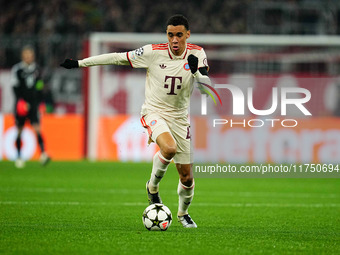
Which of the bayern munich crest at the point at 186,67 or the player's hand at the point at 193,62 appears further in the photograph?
the bayern munich crest at the point at 186,67

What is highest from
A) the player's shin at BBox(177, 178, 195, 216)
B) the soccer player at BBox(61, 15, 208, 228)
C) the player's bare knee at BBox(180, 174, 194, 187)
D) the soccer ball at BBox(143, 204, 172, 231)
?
the soccer player at BBox(61, 15, 208, 228)

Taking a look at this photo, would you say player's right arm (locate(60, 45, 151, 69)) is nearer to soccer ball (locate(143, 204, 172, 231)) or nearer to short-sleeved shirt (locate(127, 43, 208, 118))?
short-sleeved shirt (locate(127, 43, 208, 118))

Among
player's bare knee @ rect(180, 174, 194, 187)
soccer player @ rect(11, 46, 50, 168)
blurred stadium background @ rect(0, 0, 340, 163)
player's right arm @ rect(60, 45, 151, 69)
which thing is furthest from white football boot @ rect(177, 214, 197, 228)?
soccer player @ rect(11, 46, 50, 168)

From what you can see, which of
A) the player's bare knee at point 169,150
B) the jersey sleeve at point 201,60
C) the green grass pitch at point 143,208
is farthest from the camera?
the jersey sleeve at point 201,60

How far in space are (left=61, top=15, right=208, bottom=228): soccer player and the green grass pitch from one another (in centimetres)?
53

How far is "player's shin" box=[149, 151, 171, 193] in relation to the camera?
7.46 meters

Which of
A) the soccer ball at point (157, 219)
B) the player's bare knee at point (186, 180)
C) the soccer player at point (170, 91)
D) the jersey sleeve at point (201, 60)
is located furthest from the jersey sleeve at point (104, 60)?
the soccer ball at point (157, 219)

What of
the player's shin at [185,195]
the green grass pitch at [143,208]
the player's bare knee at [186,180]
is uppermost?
the player's bare knee at [186,180]

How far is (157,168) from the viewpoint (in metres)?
7.55

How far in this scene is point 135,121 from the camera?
18016mm

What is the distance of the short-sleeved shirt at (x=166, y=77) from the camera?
25.0 ft

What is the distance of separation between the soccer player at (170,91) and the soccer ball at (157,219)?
44cm

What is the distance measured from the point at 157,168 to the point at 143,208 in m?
2.04

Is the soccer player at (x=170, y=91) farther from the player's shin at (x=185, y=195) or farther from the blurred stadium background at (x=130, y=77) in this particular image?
the blurred stadium background at (x=130, y=77)
